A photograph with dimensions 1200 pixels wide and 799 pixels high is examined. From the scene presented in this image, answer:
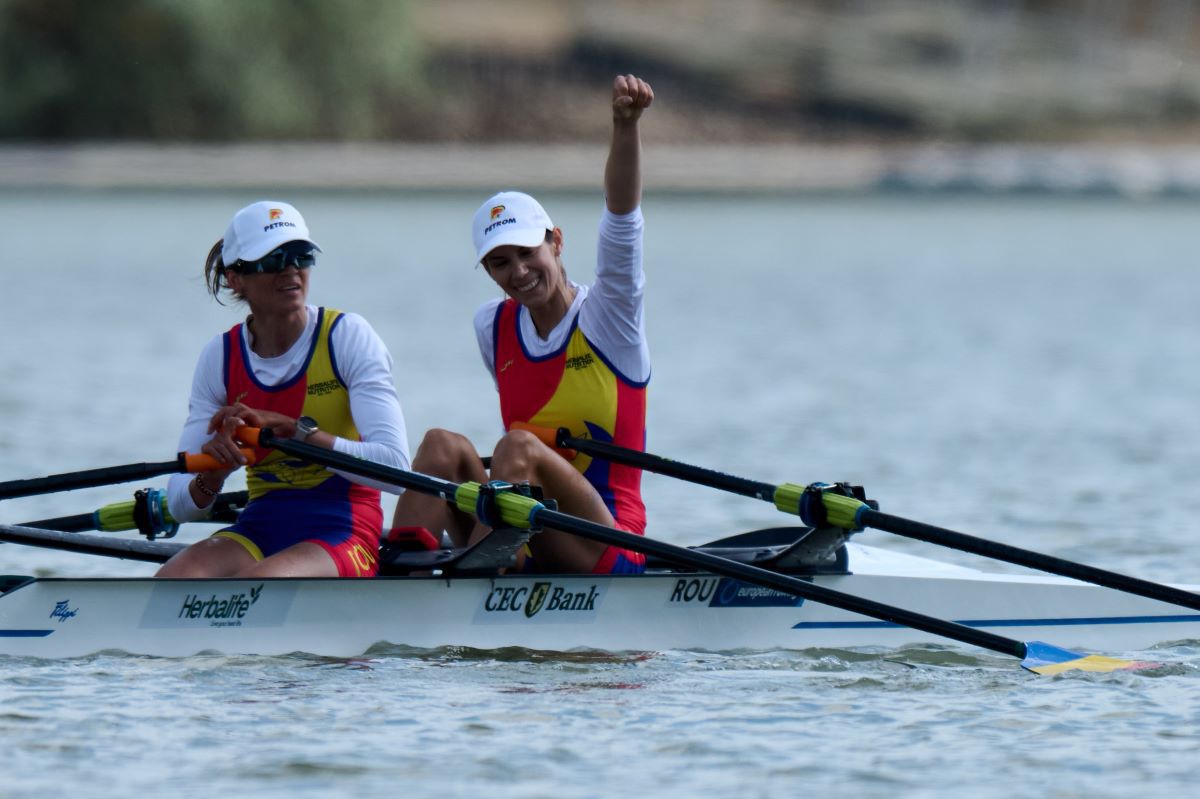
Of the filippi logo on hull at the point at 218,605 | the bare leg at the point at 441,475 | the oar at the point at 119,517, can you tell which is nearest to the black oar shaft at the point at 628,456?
the bare leg at the point at 441,475

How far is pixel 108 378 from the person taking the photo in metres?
16.9

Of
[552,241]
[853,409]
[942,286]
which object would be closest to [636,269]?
[552,241]

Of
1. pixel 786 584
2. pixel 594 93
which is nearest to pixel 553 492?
pixel 786 584

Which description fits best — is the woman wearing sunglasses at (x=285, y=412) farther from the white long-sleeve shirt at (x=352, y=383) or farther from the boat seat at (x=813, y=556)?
the boat seat at (x=813, y=556)

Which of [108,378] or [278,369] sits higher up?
[108,378]

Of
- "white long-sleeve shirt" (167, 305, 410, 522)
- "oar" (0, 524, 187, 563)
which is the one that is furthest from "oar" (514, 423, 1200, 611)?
"oar" (0, 524, 187, 563)

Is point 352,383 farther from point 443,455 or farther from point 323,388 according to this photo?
point 443,455

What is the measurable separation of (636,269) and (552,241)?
378mm

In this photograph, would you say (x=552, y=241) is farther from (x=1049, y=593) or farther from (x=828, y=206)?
(x=828, y=206)

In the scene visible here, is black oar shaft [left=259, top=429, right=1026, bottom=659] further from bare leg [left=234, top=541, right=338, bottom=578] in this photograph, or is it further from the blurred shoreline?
the blurred shoreline

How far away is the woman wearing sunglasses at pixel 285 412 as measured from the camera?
6.56 m

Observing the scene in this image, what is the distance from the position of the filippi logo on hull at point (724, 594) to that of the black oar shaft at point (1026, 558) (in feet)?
1.48

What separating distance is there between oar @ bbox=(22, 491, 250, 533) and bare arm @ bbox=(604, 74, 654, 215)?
1956mm

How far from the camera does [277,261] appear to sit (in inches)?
258
